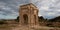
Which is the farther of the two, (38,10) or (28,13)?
(38,10)

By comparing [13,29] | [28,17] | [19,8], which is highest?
[19,8]

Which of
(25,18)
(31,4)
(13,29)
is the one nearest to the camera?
(13,29)

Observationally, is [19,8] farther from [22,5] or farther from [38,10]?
[38,10]

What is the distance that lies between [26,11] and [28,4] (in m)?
0.86

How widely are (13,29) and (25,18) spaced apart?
19.0 feet

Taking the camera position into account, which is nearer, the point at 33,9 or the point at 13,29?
the point at 13,29

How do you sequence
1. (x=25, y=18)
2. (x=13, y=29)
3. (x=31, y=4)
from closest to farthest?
1. (x=13, y=29)
2. (x=31, y=4)
3. (x=25, y=18)

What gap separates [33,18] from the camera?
50.2ft

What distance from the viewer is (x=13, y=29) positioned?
10453 mm

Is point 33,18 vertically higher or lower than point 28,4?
lower

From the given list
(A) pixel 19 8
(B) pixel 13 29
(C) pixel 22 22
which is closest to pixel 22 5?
(A) pixel 19 8

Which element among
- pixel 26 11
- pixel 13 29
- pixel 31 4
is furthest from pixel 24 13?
pixel 13 29

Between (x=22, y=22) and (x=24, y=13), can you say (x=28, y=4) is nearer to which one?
(x=24, y=13)

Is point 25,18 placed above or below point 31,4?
below
